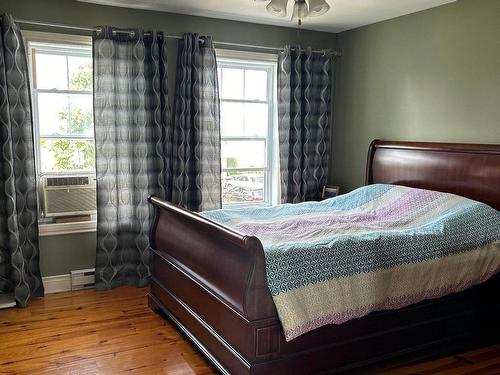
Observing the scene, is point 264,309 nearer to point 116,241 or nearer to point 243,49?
point 116,241

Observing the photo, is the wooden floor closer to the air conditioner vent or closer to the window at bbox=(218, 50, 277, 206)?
the air conditioner vent

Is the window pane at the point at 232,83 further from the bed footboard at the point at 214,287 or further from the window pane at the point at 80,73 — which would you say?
the bed footboard at the point at 214,287

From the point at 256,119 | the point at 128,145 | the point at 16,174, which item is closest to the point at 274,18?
the point at 256,119

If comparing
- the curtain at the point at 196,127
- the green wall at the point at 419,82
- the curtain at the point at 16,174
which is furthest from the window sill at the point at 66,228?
the green wall at the point at 419,82

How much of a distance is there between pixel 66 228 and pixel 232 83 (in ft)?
6.74

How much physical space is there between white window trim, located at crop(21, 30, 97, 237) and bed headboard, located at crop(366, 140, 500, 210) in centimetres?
261

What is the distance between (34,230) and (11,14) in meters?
1.68

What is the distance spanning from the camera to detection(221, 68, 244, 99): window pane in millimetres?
4613

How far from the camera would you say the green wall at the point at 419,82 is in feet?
11.5

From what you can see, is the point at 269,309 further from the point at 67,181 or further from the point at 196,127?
the point at 67,181

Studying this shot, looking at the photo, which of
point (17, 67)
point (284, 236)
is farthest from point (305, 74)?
point (17, 67)

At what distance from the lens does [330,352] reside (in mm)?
2514

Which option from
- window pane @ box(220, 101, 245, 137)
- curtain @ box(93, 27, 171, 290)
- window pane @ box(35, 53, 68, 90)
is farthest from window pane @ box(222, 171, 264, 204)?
window pane @ box(35, 53, 68, 90)

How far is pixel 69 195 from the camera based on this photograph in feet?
13.0
